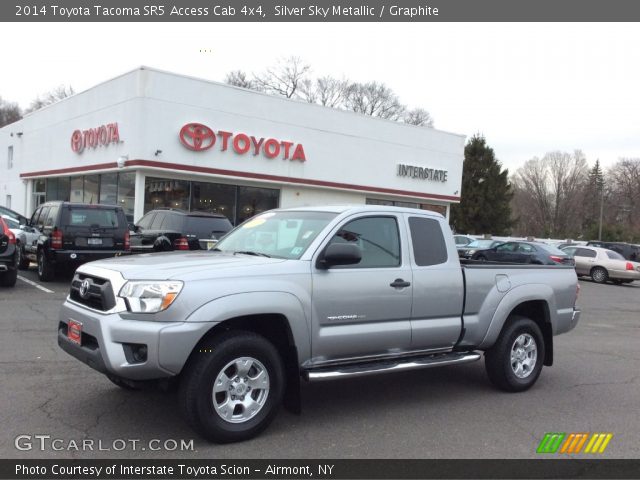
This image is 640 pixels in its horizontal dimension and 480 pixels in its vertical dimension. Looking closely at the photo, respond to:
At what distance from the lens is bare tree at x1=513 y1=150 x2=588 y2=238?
80062 millimetres

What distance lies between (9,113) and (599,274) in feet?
283

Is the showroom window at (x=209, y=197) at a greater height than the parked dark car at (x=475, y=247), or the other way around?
the showroom window at (x=209, y=197)

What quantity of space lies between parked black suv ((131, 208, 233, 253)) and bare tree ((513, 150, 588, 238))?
235 ft

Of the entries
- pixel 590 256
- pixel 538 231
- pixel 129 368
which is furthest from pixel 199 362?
pixel 538 231

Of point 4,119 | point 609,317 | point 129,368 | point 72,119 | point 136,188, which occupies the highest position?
point 4,119

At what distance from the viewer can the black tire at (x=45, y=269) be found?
13338mm

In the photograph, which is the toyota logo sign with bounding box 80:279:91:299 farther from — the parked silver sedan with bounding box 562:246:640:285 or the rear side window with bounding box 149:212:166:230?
the parked silver sedan with bounding box 562:246:640:285

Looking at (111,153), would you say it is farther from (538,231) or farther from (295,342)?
(538,231)

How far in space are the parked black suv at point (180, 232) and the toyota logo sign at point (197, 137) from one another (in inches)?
298

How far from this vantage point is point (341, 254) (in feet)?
15.8

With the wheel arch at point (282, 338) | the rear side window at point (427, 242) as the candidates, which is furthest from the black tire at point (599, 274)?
the wheel arch at point (282, 338)

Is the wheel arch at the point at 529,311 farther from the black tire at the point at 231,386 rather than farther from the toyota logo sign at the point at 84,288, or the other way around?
the toyota logo sign at the point at 84,288

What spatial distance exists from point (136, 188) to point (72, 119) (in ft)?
23.7

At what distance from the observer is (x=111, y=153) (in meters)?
22.8
